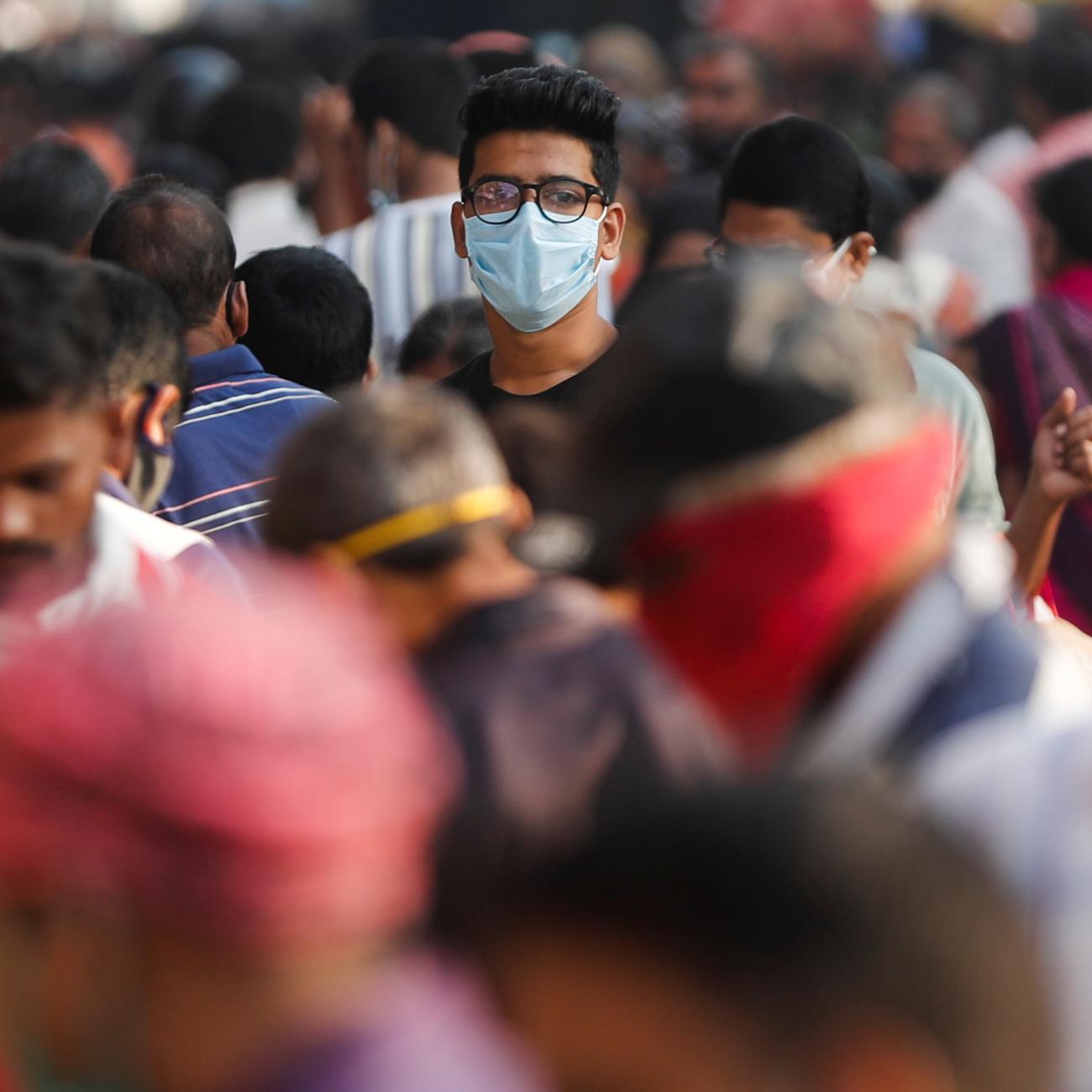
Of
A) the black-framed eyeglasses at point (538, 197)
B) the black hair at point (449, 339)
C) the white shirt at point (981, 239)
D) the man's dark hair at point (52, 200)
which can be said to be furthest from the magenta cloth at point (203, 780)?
the white shirt at point (981, 239)

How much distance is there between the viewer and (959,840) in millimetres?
1379

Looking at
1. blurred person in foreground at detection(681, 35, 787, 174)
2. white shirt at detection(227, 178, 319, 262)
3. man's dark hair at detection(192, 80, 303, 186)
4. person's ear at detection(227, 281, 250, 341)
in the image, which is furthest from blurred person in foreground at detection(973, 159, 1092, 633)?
blurred person in foreground at detection(681, 35, 787, 174)

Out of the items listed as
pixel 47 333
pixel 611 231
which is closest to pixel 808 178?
pixel 611 231

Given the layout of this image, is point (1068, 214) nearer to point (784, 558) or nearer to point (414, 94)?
point (414, 94)

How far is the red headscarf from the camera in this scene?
192cm

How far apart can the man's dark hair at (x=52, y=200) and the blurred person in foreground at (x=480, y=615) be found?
3.25 meters

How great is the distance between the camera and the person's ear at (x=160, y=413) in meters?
3.06

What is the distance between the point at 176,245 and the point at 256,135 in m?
3.25

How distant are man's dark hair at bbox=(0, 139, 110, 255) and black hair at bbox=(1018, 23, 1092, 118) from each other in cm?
371

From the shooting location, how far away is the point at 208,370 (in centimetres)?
371

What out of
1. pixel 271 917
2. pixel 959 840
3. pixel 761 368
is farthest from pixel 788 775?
pixel 761 368

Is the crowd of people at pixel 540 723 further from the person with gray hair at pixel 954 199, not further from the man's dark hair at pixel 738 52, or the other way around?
the man's dark hair at pixel 738 52

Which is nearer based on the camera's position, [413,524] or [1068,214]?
[413,524]

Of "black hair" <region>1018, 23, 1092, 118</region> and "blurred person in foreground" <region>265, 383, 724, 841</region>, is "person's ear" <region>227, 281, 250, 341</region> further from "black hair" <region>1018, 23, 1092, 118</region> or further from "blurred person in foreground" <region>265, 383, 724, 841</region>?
"black hair" <region>1018, 23, 1092, 118</region>
